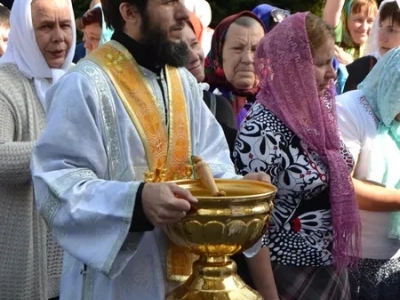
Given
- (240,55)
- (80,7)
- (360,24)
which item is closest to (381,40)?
(360,24)

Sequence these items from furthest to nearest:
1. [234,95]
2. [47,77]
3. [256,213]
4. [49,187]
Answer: [234,95] < [47,77] < [49,187] < [256,213]

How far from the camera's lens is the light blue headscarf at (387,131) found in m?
4.18

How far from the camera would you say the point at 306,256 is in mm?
3574

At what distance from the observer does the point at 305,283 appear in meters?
3.58

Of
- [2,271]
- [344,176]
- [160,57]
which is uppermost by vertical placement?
[160,57]

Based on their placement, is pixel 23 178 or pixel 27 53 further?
pixel 27 53

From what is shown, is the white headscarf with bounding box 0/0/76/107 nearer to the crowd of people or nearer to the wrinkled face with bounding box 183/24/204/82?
the crowd of people

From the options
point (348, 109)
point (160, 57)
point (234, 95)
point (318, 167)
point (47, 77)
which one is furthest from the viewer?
point (234, 95)

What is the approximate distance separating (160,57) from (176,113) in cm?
19

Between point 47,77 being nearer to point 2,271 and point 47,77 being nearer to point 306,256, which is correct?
point 2,271

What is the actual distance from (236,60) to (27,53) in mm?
1126

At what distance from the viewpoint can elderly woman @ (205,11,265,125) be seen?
4520mm

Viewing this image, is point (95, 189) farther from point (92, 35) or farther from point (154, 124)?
point (92, 35)

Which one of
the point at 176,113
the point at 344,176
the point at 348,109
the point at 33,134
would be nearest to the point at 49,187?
the point at 176,113
